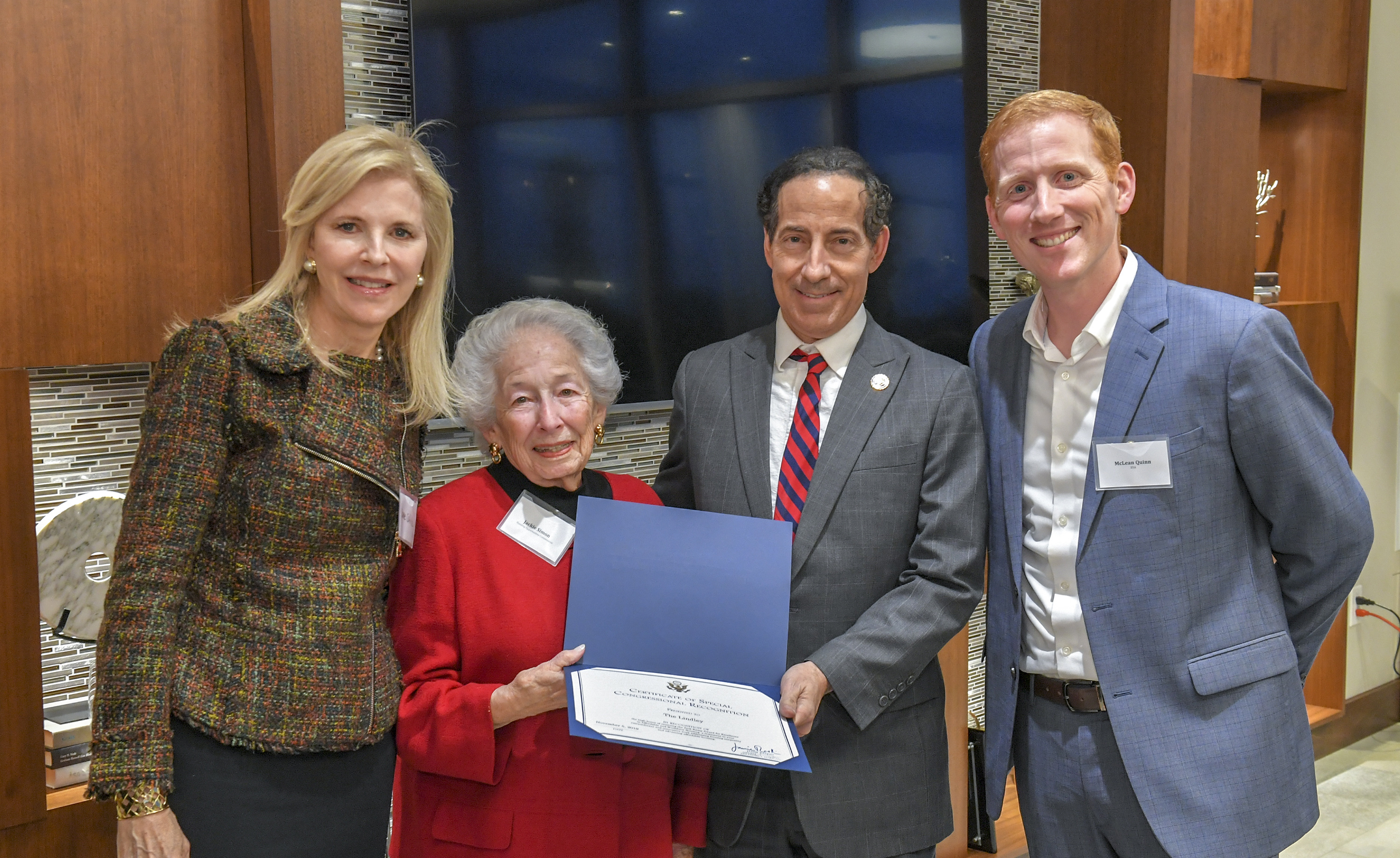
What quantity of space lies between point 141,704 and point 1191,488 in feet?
5.07

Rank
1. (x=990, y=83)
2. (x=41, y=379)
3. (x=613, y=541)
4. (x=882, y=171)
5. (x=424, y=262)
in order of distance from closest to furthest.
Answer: (x=613, y=541) < (x=424, y=262) < (x=41, y=379) < (x=882, y=171) < (x=990, y=83)

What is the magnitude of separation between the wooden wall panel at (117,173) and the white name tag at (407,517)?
0.70m

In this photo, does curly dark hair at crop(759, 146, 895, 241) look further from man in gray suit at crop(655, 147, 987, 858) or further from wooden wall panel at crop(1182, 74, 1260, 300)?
wooden wall panel at crop(1182, 74, 1260, 300)

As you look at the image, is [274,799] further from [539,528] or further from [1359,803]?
[1359,803]

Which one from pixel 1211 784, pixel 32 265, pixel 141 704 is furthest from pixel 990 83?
pixel 141 704

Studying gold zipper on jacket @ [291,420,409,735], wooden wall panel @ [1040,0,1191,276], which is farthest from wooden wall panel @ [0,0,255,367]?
wooden wall panel @ [1040,0,1191,276]

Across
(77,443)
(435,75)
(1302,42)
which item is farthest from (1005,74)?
(77,443)

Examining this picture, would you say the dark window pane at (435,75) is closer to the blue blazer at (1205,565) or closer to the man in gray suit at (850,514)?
the man in gray suit at (850,514)

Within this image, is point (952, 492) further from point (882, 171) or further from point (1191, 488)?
point (882, 171)

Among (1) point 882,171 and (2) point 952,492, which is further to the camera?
(1) point 882,171

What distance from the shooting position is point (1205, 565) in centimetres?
169

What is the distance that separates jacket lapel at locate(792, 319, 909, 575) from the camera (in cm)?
171

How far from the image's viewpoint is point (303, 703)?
1504 mm

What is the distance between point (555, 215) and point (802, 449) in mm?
1178
